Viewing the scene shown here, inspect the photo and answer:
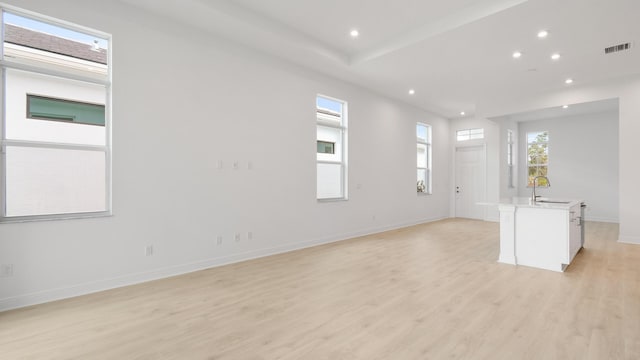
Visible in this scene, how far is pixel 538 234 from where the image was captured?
4.32 metres

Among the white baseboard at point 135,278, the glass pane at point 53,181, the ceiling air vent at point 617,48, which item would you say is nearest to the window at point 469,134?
the ceiling air vent at point 617,48

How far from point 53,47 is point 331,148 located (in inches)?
173

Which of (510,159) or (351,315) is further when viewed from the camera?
(510,159)

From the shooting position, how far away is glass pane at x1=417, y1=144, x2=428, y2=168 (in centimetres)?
891

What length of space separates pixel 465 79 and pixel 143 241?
634 centimetres

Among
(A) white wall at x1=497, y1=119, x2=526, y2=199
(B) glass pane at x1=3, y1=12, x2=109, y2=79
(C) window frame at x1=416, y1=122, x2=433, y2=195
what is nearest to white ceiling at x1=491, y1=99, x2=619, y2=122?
(A) white wall at x1=497, y1=119, x2=526, y2=199

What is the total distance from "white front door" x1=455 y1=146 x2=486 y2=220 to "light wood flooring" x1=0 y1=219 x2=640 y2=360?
4.71 m

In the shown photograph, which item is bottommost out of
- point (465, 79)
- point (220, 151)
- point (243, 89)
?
point (220, 151)

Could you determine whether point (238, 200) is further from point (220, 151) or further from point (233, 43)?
point (233, 43)

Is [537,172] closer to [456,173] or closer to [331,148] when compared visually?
[456,173]

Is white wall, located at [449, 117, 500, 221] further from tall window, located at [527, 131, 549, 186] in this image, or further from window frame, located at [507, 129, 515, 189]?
tall window, located at [527, 131, 549, 186]

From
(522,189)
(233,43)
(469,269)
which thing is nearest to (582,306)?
(469,269)

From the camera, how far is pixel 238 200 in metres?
4.64

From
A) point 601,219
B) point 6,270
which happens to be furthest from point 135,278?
point 601,219
